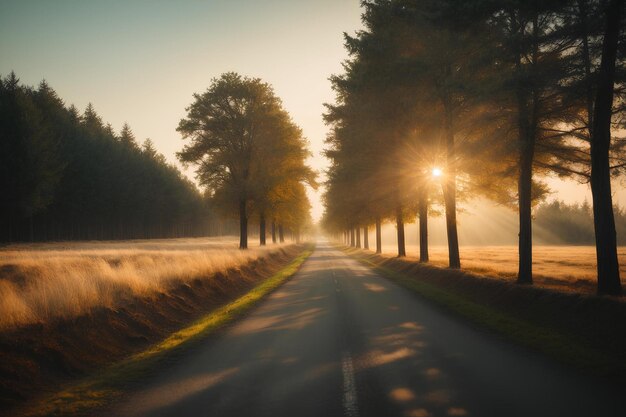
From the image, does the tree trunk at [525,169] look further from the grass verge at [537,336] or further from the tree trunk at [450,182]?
the tree trunk at [450,182]

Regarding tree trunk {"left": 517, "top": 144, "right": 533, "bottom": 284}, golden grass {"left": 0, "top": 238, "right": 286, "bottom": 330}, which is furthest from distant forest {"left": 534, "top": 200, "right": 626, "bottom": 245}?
golden grass {"left": 0, "top": 238, "right": 286, "bottom": 330}

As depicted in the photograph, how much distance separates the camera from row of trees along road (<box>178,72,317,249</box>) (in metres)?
28.5

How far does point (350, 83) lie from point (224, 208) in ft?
52.3

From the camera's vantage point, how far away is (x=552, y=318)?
909cm

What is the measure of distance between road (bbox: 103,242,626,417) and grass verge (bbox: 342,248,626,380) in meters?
0.47

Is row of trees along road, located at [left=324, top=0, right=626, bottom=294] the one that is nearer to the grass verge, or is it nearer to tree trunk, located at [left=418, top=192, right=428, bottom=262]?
tree trunk, located at [left=418, top=192, right=428, bottom=262]

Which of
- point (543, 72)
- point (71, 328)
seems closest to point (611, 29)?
point (543, 72)

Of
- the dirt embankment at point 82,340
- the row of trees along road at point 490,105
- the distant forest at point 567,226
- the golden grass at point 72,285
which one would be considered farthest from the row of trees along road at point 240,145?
the distant forest at point 567,226

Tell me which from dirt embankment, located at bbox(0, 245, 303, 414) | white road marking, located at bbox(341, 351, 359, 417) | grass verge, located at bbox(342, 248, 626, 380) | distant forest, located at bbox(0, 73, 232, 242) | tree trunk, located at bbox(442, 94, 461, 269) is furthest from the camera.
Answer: distant forest, located at bbox(0, 73, 232, 242)

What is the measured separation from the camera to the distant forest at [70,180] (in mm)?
35250

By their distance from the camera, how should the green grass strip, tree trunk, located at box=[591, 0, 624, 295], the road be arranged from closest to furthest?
the road → the green grass strip → tree trunk, located at box=[591, 0, 624, 295]

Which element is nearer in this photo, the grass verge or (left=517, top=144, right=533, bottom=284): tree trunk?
the grass verge

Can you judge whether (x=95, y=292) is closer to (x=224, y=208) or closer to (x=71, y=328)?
(x=71, y=328)

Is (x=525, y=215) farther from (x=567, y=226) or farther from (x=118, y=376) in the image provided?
(x=567, y=226)
